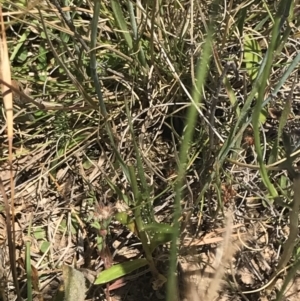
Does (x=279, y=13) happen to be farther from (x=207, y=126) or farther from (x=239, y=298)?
(x=239, y=298)

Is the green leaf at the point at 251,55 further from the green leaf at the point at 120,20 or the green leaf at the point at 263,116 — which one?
the green leaf at the point at 120,20

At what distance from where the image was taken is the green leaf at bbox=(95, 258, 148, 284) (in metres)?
1.17

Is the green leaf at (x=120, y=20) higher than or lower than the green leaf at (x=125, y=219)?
higher

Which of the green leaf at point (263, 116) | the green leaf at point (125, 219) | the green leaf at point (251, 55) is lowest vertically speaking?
the green leaf at point (125, 219)

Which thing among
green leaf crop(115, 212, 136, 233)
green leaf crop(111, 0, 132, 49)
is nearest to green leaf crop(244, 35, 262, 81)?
green leaf crop(111, 0, 132, 49)

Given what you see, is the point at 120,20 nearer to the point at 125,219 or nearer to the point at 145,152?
the point at 145,152

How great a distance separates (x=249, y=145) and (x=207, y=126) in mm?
121

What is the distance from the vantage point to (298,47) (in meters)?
1.42

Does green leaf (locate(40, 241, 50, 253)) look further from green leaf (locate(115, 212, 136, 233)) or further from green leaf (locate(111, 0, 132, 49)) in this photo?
green leaf (locate(111, 0, 132, 49))

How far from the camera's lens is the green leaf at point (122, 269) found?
1.17 meters

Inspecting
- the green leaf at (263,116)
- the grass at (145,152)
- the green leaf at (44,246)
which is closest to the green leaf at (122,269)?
the grass at (145,152)

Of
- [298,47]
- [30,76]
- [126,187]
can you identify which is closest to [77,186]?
[126,187]

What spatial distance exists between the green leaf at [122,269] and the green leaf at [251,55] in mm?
556

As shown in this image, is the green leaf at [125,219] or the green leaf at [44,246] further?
the green leaf at [44,246]
